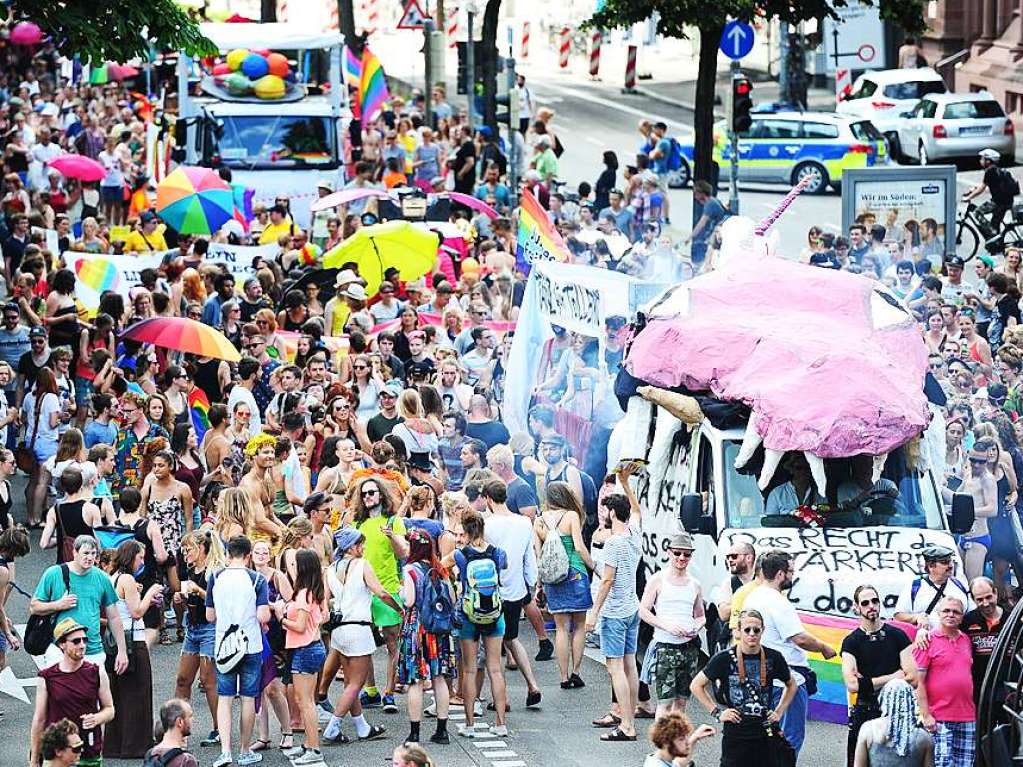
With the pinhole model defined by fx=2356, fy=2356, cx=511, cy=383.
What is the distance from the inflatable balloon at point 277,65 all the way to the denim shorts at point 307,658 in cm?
2277

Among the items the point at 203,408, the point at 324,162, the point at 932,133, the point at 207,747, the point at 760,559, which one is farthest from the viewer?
the point at 932,133

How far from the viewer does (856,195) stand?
2728 centimetres

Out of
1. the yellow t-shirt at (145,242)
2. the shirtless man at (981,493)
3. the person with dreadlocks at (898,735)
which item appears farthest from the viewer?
the yellow t-shirt at (145,242)

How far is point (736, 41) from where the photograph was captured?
3097 cm

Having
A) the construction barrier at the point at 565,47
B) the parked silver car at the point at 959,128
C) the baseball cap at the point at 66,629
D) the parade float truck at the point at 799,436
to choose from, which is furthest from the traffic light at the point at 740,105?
the construction barrier at the point at 565,47

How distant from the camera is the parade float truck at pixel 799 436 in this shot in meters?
14.4

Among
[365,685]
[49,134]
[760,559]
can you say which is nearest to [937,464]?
[760,559]

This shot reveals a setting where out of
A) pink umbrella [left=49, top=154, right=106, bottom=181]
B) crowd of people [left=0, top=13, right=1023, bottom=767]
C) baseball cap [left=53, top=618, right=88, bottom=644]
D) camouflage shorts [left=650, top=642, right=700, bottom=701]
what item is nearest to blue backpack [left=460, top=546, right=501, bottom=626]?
crowd of people [left=0, top=13, right=1023, bottom=767]

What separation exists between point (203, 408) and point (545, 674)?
483cm

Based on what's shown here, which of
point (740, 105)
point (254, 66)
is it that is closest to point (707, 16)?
point (740, 105)

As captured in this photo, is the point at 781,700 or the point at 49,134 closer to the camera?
the point at 781,700

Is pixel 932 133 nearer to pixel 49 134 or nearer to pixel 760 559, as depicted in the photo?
pixel 49 134

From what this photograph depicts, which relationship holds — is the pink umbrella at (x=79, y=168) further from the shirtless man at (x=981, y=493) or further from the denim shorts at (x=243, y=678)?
the denim shorts at (x=243, y=678)

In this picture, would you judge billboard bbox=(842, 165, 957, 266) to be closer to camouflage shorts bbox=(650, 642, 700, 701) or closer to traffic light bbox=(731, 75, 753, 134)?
traffic light bbox=(731, 75, 753, 134)
